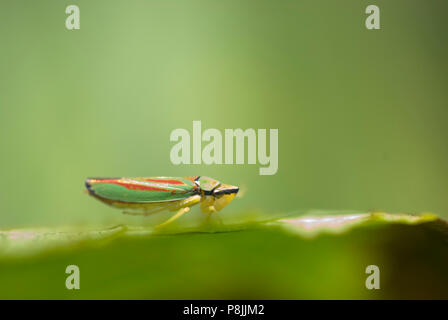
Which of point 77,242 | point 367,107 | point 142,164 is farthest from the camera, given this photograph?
point 367,107

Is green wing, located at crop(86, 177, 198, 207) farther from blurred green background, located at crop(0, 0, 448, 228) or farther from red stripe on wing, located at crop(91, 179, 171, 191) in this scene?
blurred green background, located at crop(0, 0, 448, 228)

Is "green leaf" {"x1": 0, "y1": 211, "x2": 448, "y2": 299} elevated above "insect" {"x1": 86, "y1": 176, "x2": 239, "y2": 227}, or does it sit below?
below

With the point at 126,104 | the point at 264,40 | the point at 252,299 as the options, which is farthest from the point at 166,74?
the point at 252,299

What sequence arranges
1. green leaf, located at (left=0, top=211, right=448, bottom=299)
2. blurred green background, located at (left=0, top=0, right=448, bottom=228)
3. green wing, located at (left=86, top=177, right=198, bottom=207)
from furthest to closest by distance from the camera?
blurred green background, located at (left=0, top=0, right=448, bottom=228), green wing, located at (left=86, top=177, right=198, bottom=207), green leaf, located at (left=0, top=211, right=448, bottom=299)

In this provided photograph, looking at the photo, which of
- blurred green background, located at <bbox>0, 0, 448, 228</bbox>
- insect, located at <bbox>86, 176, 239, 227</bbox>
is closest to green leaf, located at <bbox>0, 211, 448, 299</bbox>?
insect, located at <bbox>86, 176, 239, 227</bbox>

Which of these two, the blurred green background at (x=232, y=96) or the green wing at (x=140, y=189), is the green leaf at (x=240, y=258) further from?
the blurred green background at (x=232, y=96)

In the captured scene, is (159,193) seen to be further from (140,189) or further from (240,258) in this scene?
(240,258)
